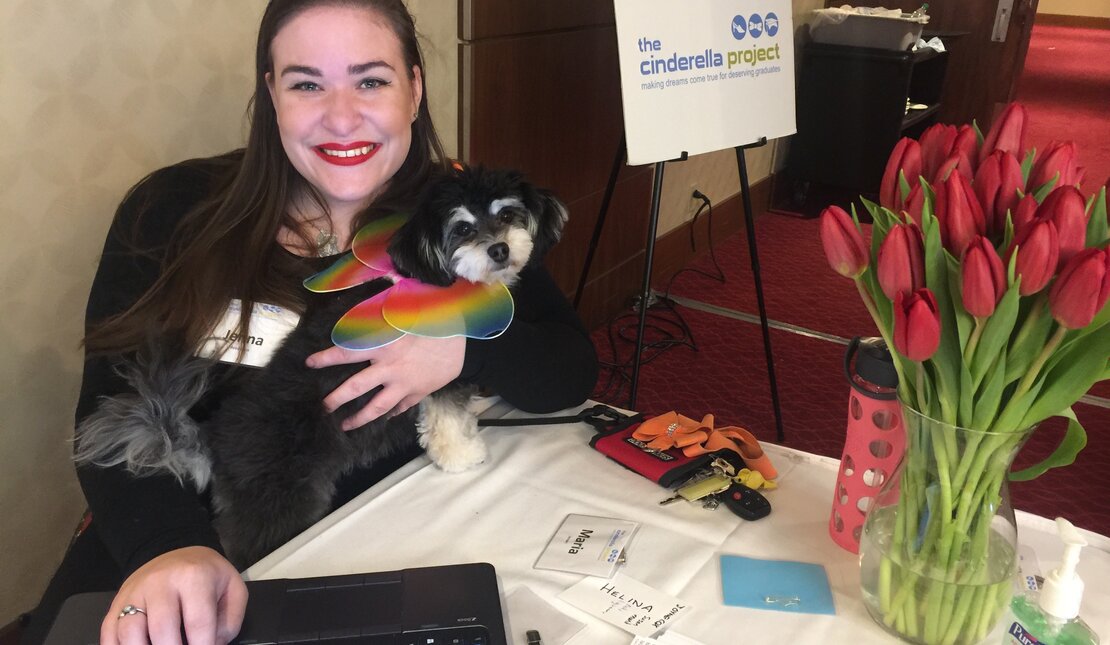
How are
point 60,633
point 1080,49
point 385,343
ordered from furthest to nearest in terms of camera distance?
point 1080,49 → point 385,343 → point 60,633

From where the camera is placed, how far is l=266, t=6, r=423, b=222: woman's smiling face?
1063 millimetres

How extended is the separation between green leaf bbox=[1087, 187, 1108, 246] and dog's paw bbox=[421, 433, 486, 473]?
666mm

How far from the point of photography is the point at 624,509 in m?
0.90

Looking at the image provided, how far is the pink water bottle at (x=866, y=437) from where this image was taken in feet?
2.60

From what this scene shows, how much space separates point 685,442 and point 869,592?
284mm

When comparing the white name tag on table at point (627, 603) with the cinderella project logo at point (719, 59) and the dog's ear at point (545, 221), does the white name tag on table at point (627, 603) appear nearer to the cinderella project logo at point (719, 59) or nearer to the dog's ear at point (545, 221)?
the dog's ear at point (545, 221)

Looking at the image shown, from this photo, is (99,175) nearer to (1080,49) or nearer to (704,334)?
(704,334)

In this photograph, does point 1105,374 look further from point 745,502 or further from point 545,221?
point 545,221

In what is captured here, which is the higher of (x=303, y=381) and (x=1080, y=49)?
(x=1080, y=49)

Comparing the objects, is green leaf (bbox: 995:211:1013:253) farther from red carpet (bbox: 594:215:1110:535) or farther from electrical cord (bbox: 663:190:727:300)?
electrical cord (bbox: 663:190:727:300)

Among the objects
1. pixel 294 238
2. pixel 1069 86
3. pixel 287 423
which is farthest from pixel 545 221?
pixel 1069 86

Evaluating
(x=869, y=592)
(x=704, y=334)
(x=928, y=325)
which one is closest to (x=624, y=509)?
(x=869, y=592)

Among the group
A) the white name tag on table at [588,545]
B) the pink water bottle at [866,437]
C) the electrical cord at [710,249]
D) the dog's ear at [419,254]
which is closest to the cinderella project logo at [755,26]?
the electrical cord at [710,249]

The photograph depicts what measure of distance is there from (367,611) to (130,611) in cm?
20
